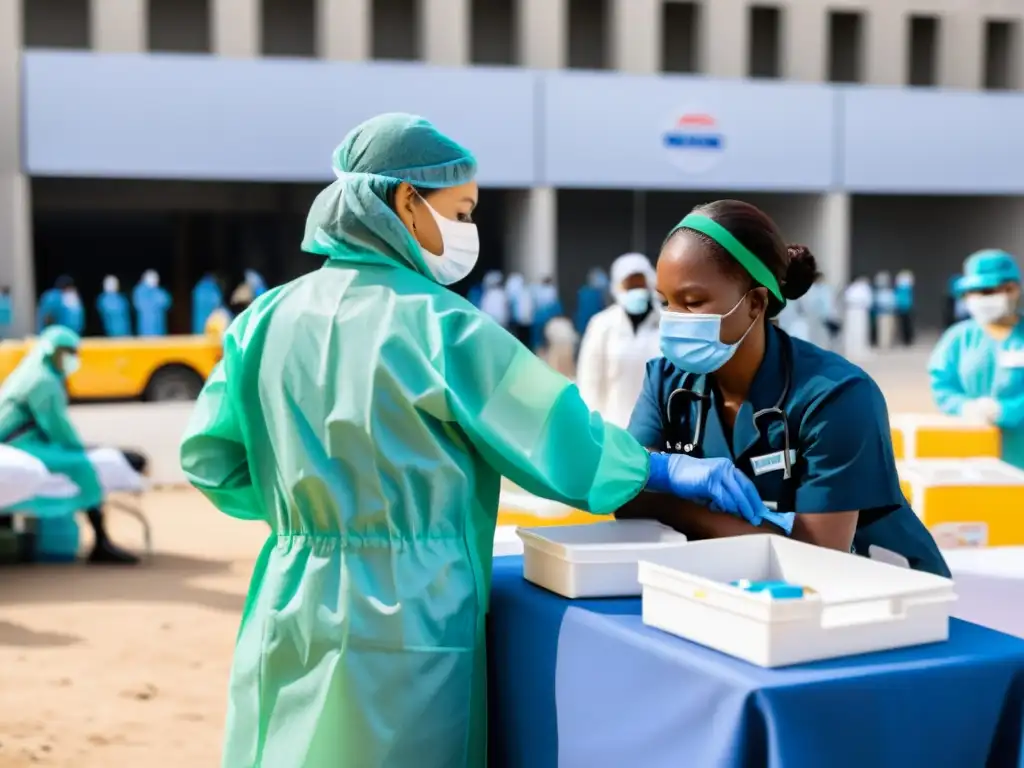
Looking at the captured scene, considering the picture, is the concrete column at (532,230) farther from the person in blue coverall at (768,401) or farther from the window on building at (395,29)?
the person in blue coverall at (768,401)

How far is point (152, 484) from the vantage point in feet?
35.5

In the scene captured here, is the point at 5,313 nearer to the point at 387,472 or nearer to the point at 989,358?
the point at 989,358

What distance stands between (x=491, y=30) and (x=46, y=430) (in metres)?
22.2

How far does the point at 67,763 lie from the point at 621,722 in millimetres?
3010

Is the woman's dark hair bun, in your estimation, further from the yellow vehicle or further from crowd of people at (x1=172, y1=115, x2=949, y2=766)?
the yellow vehicle

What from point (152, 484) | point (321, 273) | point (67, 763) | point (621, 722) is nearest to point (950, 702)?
point (621, 722)

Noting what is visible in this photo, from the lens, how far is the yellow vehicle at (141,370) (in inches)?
575

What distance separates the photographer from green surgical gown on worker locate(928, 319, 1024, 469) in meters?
5.48

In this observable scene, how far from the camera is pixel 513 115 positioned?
2364 cm

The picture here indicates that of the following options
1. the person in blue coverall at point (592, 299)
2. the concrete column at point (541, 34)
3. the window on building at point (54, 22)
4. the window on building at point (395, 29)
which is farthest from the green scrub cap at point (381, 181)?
the window on building at point (395, 29)

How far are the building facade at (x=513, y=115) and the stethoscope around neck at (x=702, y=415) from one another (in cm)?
2035

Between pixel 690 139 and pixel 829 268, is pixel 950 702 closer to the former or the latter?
pixel 690 139

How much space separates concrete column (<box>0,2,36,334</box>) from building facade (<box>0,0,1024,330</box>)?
0.04m

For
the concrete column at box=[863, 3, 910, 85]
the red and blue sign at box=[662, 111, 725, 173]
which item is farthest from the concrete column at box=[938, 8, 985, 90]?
the red and blue sign at box=[662, 111, 725, 173]
